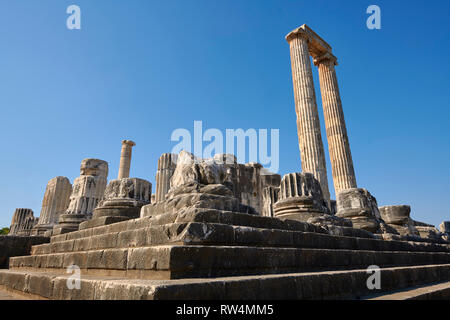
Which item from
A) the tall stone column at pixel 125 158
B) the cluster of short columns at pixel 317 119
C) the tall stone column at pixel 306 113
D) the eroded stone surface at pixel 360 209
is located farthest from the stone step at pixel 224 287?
the tall stone column at pixel 125 158

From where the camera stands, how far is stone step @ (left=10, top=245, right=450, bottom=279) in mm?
2539

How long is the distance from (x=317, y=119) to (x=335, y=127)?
7.34ft

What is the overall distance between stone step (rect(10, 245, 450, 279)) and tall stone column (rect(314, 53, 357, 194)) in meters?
11.6

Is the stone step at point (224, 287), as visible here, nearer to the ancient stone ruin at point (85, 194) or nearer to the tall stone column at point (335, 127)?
the ancient stone ruin at point (85, 194)

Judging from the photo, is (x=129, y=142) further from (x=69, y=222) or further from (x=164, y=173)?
(x=69, y=222)

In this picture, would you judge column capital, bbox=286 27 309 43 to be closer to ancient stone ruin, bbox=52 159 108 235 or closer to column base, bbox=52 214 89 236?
ancient stone ruin, bbox=52 159 108 235

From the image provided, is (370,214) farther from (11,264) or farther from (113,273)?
(11,264)

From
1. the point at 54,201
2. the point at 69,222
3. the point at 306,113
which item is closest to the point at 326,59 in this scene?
the point at 306,113

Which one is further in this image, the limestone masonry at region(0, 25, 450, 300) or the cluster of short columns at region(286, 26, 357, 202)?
the cluster of short columns at region(286, 26, 357, 202)

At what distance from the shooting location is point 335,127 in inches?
644

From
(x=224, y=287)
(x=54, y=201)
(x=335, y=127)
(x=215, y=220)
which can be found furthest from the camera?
(x=335, y=127)

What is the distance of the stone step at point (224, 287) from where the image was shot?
1960 millimetres

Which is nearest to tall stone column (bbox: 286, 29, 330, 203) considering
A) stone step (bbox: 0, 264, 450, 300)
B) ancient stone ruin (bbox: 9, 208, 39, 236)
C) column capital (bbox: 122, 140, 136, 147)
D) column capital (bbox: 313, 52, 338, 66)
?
column capital (bbox: 313, 52, 338, 66)
